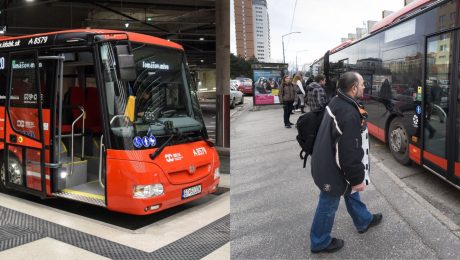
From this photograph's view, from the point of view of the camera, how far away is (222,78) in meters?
11.1

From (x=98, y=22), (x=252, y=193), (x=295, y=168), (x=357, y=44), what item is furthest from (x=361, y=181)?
(x=98, y=22)

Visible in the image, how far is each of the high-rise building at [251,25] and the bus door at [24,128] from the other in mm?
3353

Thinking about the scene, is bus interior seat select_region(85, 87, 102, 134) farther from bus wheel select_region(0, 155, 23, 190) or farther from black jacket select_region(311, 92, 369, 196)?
black jacket select_region(311, 92, 369, 196)

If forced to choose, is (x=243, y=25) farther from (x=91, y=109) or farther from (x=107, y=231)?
(x=91, y=109)

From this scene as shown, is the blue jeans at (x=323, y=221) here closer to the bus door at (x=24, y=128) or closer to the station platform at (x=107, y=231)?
the station platform at (x=107, y=231)

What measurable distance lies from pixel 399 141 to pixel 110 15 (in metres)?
12.5

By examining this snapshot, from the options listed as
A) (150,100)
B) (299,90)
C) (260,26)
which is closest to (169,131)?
(150,100)

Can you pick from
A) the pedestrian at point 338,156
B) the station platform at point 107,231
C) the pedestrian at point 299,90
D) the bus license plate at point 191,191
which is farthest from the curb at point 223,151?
the pedestrian at point 338,156

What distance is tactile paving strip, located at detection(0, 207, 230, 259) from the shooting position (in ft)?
14.9

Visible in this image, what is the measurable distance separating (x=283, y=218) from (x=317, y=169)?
0.89m

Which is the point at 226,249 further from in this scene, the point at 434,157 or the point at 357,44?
the point at 357,44

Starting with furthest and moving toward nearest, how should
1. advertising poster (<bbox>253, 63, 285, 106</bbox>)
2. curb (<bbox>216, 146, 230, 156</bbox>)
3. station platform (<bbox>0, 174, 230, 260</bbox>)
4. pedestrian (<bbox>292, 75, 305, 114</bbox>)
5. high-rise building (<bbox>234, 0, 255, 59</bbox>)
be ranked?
advertising poster (<bbox>253, 63, 285, 106</bbox>), pedestrian (<bbox>292, 75, 305, 114</bbox>), curb (<bbox>216, 146, 230, 156</bbox>), station platform (<bbox>0, 174, 230, 260</bbox>), high-rise building (<bbox>234, 0, 255, 59</bbox>)

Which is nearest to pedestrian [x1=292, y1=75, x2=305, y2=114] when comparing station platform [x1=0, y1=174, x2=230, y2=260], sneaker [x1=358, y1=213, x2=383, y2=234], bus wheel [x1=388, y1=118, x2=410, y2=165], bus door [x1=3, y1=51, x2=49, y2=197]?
bus wheel [x1=388, y1=118, x2=410, y2=165]

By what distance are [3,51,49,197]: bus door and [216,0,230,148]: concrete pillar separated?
15.3ft
